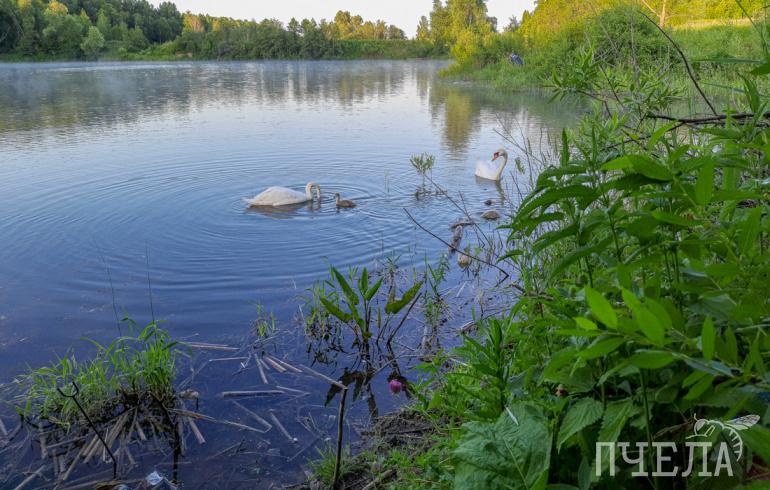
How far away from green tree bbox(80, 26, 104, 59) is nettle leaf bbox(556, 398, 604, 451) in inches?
2399

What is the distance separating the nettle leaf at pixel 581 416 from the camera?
4.07 feet

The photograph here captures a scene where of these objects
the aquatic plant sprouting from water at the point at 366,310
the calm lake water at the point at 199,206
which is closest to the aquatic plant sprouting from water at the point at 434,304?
the aquatic plant sprouting from water at the point at 366,310

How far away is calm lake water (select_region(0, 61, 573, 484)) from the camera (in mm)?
5284

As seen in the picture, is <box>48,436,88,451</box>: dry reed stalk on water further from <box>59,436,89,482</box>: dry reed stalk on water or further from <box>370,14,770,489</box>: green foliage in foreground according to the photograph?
<box>370,14,770,489</box>: green foliage in foreground

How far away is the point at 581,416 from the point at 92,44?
6260 cm

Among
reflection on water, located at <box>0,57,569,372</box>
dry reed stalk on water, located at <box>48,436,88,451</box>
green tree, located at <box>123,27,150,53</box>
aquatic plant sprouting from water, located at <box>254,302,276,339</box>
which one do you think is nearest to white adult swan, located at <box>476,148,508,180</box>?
reflection on water, located at <box>0,57,569,372</box>

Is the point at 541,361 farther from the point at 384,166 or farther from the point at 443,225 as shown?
the point at 384,166

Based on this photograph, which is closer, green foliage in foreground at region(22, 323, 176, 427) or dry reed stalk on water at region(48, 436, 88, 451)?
dry reed stalk on water at region(48, 436, 88, 451)

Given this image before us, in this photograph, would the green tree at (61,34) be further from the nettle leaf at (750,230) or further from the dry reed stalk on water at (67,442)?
the nettle leaf at (750,230)

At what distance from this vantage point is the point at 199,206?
26.4ft

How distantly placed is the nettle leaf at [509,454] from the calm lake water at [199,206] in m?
2.73

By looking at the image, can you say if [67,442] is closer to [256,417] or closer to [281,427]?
[256,417]

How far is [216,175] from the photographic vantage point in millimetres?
9602

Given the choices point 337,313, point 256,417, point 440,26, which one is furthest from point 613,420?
point 440,26
